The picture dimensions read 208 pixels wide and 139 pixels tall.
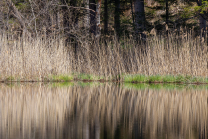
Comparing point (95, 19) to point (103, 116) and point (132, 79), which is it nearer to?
point (132, 79)

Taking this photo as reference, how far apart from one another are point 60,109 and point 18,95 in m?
2.13

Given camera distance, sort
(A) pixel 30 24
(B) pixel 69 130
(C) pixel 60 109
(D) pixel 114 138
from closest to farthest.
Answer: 1. (D) pixel 114 138
2. (B) pixel 69 130
3. (C) pixel 60 109
4. (A) pixel 30 24

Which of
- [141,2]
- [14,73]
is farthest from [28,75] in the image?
[141,2]

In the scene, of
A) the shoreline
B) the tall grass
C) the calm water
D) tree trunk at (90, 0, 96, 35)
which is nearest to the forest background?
the tall grass

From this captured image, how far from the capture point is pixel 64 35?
14.0 meters

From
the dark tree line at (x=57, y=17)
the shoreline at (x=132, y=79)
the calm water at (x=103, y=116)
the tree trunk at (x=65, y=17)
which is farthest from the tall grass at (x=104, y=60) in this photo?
the calm water at (x=103, y=116)

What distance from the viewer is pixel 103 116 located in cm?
512

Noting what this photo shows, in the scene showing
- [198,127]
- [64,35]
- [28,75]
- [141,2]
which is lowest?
[198,127]

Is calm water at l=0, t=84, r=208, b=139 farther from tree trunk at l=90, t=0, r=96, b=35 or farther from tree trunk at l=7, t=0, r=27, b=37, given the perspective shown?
tree trunk at l=90, t=0, r=96, b=35

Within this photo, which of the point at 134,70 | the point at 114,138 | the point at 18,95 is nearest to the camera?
the point at 114,138

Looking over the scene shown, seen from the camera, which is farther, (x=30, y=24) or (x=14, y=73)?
(x=30, y=24)

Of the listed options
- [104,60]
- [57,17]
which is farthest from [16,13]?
[104,60]

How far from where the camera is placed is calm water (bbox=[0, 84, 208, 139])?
3837mm

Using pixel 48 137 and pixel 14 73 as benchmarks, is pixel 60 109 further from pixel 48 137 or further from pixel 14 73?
pixel 14 73
